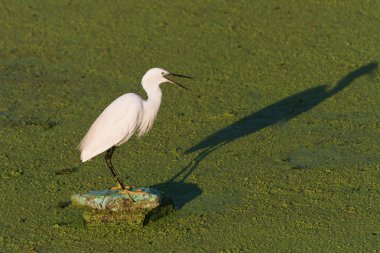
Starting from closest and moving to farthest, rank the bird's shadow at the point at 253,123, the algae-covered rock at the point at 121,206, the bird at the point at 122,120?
the algae-covered rock at the point at 121,206 → the bird at the point at 122,120 → the bird's shadow at the point at 253,123

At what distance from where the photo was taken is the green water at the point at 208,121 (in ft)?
16.9

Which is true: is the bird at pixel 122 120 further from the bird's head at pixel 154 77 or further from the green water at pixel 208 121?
the green water at pixel 208 121

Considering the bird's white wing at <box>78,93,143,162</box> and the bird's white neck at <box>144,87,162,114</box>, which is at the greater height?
the bird's white neck at <box>144,87,162,114</box>

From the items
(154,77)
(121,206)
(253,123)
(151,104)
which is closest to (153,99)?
(151,104)

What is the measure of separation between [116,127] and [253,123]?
1.60m

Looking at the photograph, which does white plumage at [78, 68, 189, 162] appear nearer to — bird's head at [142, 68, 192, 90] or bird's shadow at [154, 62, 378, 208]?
bird's head at [142, 68, 192, 90]

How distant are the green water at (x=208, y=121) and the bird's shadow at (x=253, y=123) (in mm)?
14

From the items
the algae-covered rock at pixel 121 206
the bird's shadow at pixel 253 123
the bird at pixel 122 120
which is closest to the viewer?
the algae-covered rock at pixel 121 206

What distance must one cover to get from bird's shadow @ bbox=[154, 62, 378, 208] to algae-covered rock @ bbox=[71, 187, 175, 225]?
31 centimetres

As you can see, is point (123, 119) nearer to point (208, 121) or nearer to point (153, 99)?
point (153, 99)

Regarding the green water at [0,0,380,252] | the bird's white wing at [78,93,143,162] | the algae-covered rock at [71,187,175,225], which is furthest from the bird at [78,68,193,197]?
the green water at [0,0,380,252]

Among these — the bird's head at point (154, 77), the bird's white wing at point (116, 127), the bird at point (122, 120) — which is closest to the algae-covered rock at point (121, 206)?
the bird at point (122, 120)

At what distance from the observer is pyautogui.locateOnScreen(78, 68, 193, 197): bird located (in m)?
5.29

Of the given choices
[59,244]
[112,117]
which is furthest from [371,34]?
[59,244]
